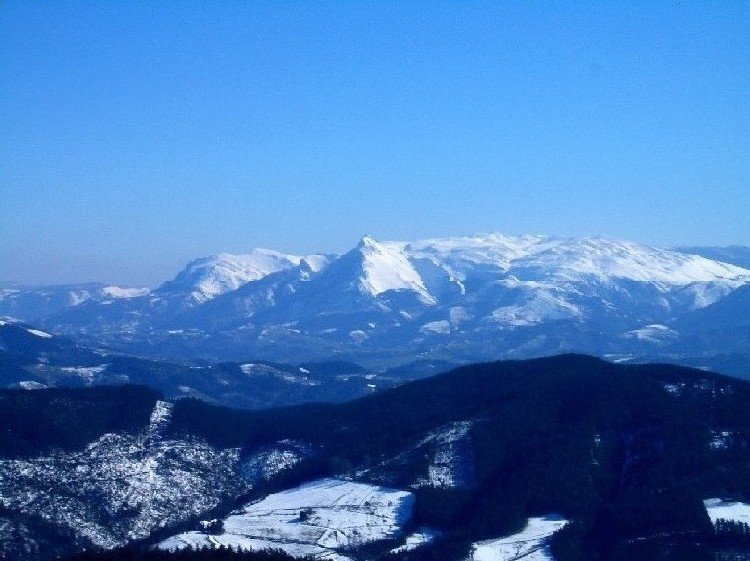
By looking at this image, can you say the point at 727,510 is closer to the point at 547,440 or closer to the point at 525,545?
the point at 525,545

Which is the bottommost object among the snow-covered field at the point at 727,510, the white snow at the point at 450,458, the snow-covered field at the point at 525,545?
the snow-covered field at the point at 525,545

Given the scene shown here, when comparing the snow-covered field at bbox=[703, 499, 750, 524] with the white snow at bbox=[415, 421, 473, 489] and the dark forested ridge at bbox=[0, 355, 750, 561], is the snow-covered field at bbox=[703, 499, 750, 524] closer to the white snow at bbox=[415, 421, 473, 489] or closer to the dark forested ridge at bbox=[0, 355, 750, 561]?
the dark forested ridge at bbox=[0, 355, 750, 561]

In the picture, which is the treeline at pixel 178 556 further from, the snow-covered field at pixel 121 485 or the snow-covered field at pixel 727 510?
the snow-covered field at pixel 727 510

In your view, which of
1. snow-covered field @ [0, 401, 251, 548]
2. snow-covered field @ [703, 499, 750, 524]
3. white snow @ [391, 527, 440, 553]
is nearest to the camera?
snow-covered field @ [703, 499, 750, 524]

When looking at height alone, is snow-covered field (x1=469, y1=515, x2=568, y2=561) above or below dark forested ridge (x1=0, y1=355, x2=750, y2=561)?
below

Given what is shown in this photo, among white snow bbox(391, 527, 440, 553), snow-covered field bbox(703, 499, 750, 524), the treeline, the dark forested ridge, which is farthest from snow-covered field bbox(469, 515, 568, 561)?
the treeline

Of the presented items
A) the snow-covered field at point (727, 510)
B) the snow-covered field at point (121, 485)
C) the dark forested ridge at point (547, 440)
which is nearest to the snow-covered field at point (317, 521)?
the dark forested ridge at point (547, 440)
